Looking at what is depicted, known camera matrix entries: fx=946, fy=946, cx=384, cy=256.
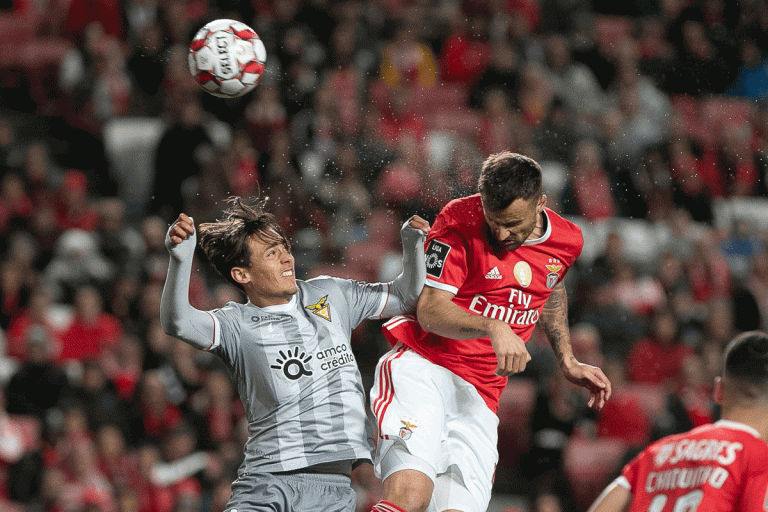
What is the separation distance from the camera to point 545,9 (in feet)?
40.0

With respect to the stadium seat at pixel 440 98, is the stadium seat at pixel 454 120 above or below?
below

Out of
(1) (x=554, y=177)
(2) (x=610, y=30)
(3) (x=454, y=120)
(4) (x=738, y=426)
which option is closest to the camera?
(4) (x=738, y=426)

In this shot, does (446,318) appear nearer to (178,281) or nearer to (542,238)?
(542,238)

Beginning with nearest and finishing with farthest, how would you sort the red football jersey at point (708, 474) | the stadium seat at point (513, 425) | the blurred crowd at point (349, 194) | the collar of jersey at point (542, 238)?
the red football jersey at point (708, 474), the collar of jersey at point (542, 238), the blurred crowd at point (349, 194), the stadium seat at point (513, 425)

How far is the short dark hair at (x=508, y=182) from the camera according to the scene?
402 centimetres

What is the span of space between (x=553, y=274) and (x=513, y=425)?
4.07 meters

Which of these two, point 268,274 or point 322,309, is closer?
point 268,274

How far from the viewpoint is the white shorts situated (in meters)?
4.19

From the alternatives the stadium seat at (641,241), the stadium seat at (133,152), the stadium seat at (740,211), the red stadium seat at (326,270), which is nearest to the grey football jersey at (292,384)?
the red stadium seat at (326,270)

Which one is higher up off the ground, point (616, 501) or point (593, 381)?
point (593, 381)

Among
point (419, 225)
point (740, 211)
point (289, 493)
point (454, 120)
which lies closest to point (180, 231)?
point (419, 225)

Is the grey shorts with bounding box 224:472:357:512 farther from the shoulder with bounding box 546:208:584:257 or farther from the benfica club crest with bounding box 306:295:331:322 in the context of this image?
the shoulder with bounding box 546:208:584:257

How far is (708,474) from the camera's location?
10.4 ft

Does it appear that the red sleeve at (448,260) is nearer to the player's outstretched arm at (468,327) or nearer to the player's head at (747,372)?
the player's outstretched arm at (468,327)
